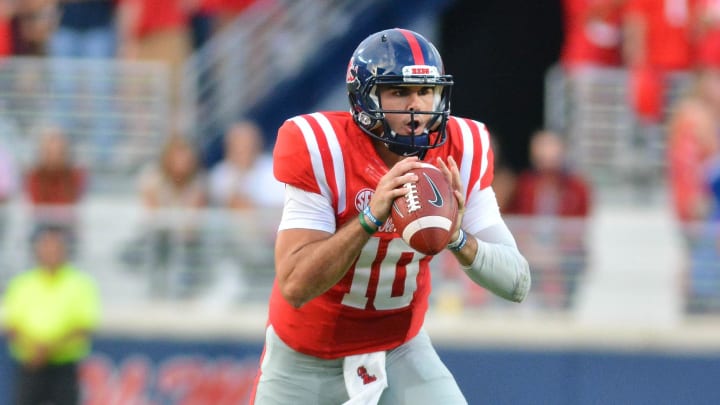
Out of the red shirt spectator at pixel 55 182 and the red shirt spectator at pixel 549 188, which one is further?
the red shirt spectator at pixel 55 182

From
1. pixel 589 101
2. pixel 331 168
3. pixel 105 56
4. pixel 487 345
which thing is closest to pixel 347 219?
pixel 331 168

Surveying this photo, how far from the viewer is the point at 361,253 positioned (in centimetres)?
431

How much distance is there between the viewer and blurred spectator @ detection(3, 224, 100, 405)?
8.75 m

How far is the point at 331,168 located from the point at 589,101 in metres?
5.12

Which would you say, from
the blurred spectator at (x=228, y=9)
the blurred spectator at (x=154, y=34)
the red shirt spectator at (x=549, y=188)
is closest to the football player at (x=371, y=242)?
the red shirt spectator at (x=549, y=188)

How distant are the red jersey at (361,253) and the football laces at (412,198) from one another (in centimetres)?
34

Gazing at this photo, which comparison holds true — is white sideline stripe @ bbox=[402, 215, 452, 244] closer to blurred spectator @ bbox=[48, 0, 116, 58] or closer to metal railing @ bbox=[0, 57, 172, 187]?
metal railing @ bbox=[0, 57, 172, 187]

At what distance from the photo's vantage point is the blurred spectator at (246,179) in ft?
29.0

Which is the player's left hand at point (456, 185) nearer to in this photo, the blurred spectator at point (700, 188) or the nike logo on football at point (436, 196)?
the nike logo on football at point (436, 196)

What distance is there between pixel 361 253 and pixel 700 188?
15.3 ft

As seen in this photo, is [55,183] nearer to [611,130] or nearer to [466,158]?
[611,130]

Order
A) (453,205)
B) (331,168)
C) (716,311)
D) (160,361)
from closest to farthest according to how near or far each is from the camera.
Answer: (453,205) → (331,168) → (716,311) → (160,361)

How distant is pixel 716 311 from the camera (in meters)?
8.38

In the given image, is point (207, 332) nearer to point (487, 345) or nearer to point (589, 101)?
point (487, 345)
